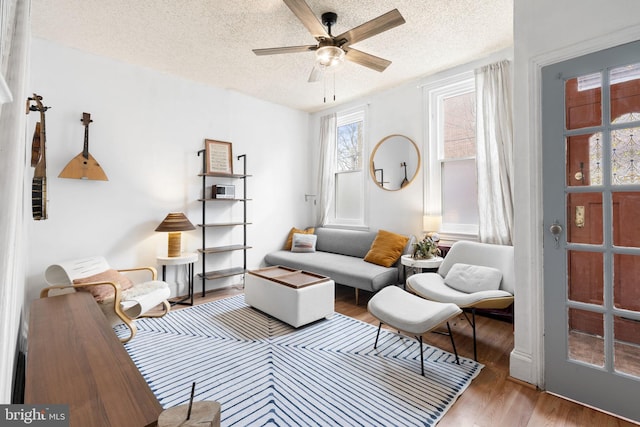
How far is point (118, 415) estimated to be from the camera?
95cm

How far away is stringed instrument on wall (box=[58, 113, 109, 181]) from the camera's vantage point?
3.05 m

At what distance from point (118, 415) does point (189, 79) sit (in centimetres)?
403

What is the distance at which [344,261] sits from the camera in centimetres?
400

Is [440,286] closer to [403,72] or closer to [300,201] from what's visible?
[403,72]

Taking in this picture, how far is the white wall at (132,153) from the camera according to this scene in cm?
302

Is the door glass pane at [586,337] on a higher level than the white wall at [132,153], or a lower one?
lower

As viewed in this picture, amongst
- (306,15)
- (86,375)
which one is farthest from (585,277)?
(86,375)

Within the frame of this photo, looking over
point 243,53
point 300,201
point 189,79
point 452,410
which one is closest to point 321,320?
point 452,410

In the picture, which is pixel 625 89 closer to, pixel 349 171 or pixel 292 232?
pixel 349 171

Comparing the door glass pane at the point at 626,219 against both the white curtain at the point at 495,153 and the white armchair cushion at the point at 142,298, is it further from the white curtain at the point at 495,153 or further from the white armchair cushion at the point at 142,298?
the white armchair cushion at the point at 142,298

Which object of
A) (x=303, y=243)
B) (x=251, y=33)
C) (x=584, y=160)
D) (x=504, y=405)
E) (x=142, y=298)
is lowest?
(x=504, y=405)

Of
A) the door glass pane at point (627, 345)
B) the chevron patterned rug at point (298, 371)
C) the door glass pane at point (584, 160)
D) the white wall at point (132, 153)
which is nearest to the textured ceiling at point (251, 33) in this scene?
the white wall at point (132, 153)

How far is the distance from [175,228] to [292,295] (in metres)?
1.68

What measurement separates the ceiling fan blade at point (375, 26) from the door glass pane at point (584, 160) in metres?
1.41
